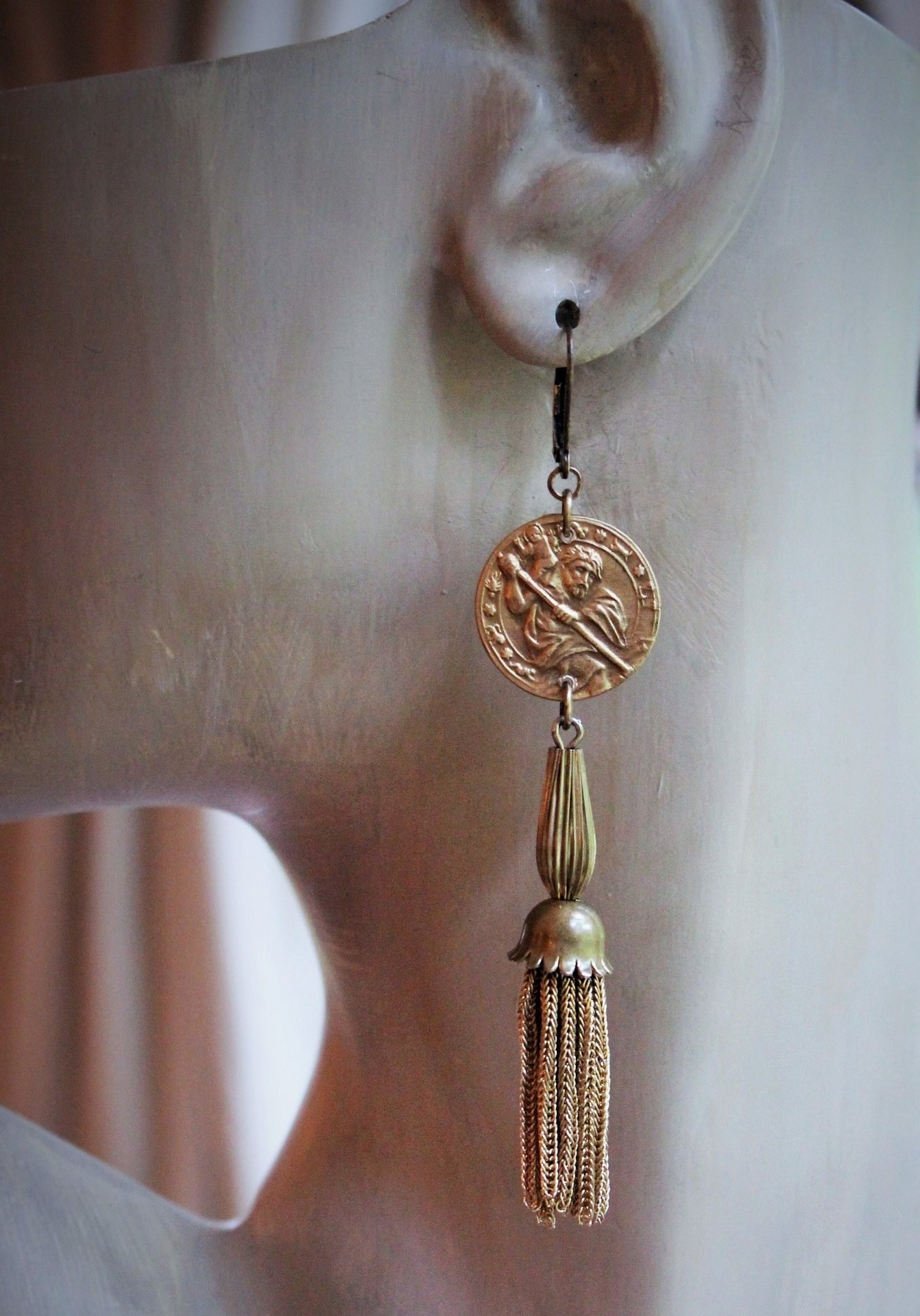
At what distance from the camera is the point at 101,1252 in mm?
618

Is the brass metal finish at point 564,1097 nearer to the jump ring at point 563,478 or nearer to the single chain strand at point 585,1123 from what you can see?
the single chain strand at point 585,1123

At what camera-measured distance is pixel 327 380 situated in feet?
1.71

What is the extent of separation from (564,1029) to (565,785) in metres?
0.12

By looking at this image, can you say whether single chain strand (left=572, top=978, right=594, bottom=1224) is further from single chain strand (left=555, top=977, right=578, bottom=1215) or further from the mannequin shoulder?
the mannequin shoulder

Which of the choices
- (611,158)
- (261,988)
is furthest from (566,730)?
(261,988)

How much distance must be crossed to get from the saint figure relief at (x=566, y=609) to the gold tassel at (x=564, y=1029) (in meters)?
0.04

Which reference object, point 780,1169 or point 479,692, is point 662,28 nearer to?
point 479,692

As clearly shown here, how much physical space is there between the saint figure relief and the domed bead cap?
11cm

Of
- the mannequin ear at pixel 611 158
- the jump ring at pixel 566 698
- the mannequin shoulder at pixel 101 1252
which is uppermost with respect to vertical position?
the mannequin ear at pixel 611 158

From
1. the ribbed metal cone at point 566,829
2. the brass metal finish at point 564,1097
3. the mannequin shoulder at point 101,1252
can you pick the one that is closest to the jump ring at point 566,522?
the ribbed metal cone at point 566,829

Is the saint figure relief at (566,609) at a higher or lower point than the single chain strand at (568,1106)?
higher

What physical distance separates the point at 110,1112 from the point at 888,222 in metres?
1.01

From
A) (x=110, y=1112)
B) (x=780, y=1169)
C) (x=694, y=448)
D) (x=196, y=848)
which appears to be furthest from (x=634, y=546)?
(x=110, y=1112)

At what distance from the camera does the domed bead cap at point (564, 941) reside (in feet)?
1.58
